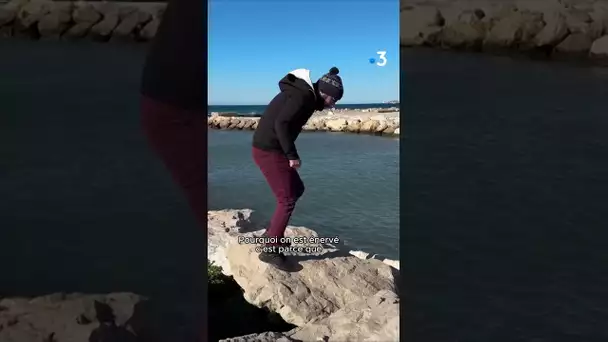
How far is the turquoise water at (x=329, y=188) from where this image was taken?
1580mm

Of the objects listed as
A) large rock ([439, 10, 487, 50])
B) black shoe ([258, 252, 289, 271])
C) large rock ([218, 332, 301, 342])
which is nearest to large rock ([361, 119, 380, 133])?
large rock ([439, 10, 487, 50])

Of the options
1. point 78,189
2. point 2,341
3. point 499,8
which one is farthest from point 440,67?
point 2,341

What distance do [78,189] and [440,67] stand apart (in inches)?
48.6

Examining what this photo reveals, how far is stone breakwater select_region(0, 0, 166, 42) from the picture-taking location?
143cm

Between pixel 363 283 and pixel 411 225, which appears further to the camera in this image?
pixel 363 283

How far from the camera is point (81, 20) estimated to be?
1525 mm

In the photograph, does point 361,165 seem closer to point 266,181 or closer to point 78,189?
point 266,181

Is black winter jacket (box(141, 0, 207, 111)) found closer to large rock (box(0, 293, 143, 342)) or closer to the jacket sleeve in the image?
the jacket sleeve

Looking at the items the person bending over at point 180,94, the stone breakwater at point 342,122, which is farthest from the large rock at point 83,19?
the stone breakwater at point 342,122

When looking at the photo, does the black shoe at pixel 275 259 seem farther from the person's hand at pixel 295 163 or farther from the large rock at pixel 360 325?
the person's hand at pixel 295 163

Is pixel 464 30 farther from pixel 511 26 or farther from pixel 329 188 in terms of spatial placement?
pixel 329 188

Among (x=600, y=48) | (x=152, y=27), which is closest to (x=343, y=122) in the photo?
(x=152, y=27)

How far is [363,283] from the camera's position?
6.04ft

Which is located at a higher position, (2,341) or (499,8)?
(499,8)
